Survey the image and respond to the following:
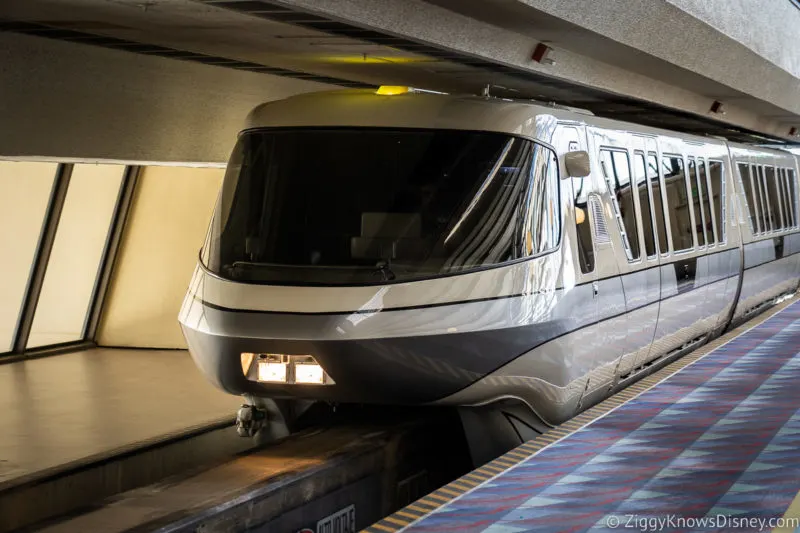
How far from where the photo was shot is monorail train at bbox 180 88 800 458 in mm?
7027

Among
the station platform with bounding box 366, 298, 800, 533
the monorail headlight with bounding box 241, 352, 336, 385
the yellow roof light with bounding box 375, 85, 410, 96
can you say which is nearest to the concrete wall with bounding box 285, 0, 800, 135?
the yellow roof light with bounding box 375, 85, 410, 96

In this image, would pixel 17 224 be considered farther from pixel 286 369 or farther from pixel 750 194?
→ pixel 750 194

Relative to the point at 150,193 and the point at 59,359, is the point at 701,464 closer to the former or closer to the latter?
the point at 59,359

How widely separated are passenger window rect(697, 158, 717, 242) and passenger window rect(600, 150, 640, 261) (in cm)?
293

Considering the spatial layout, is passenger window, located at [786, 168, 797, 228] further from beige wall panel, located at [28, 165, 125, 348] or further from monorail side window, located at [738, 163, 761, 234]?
beige wall panel, located at [28, 165, 125, 348]

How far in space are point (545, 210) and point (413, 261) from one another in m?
1.09

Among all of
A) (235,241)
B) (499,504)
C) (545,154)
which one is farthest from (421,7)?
(499,504)

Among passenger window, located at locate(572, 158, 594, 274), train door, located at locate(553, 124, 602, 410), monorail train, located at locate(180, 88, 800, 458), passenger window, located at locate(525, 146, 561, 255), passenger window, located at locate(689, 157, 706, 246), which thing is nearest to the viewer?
monorail train, located at locate(180, 88, 800, 458)

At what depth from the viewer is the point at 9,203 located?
46.5ft

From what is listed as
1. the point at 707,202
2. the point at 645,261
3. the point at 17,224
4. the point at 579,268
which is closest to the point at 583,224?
the point at 579,268

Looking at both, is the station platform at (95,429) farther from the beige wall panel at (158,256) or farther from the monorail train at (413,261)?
the beige wall panel at (158,256)

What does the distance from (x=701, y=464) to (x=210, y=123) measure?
6973 millimetres

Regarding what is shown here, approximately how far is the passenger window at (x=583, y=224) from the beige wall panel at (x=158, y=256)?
7.95m

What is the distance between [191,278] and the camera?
9.50 m
